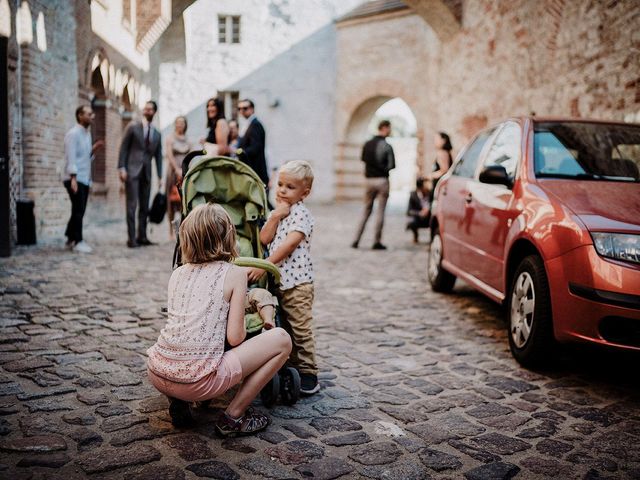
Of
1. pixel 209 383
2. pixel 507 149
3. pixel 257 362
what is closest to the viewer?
pixel 209 383

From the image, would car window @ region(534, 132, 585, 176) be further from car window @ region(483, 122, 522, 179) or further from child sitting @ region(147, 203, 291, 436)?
child sitting @ region(147, 203, 291, 436)

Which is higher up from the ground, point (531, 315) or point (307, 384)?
point (531, 315)

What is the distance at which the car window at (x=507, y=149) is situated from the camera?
4961 mm

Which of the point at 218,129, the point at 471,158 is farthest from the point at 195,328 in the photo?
the point at 218,129

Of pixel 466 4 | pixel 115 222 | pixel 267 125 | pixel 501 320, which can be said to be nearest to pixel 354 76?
pixel 267 125

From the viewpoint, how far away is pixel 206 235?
283 centimetres

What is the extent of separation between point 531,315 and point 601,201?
2.82ft

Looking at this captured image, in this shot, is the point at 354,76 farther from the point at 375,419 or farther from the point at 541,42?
the point at 375,419

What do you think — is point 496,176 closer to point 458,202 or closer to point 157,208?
point 458,202

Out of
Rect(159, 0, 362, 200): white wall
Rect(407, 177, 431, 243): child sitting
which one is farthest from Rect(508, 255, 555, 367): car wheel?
Rect(159, 0, 362, 200): white wall

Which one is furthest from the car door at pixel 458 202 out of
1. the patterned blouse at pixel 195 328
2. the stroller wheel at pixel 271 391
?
the patterned blouse at pixel 195 328

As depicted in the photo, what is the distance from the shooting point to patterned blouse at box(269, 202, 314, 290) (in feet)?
11.7

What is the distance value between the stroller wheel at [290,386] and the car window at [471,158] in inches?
129

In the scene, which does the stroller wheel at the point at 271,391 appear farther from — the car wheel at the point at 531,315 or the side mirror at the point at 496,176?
the side mirror at the point at 496,176
